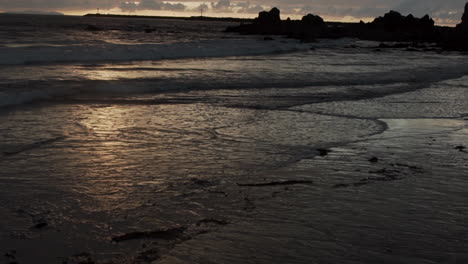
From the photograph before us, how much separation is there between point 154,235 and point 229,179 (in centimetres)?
200

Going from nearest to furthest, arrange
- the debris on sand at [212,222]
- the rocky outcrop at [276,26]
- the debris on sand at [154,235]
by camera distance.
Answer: the debris on sand at [154,235], the debris on sand at [212,222], the rocky outcrop at [276,26]

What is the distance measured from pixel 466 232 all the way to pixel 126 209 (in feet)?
11.2

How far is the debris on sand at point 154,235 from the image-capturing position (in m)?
4.74

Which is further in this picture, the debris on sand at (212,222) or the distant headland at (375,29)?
the distant headland at (375,29)

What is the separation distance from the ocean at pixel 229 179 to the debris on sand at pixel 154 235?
2cm

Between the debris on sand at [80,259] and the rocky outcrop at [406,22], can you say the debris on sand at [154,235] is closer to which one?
the debris on sand at [80,259]

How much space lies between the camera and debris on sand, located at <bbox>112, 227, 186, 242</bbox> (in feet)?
15.5

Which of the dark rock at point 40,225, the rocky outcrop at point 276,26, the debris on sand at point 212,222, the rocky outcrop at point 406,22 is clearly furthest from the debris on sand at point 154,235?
the rocky outcrop at point 406,22

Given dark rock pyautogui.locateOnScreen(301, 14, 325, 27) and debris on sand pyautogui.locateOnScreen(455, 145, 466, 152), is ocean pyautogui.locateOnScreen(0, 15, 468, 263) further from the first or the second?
dark rock pyautogui.locateOnScreen(301, 14, 325, 27)

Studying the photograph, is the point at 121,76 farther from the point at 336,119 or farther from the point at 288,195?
the point at 288,195

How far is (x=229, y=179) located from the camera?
6656 millimetres

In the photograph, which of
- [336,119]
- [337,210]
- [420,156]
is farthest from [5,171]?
[336,119]

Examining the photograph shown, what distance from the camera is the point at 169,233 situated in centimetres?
486

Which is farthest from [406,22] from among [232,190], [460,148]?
[232,190]
